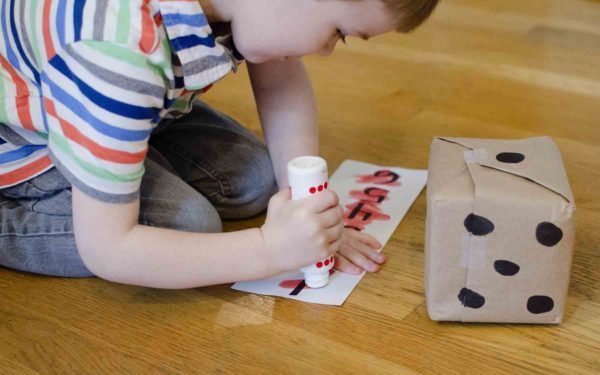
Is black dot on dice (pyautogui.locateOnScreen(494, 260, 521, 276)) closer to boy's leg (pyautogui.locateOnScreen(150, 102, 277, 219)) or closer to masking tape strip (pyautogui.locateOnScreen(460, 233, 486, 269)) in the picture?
masking tape strip (pyautogui.locateOnScreen(460, 233, 486, 269))

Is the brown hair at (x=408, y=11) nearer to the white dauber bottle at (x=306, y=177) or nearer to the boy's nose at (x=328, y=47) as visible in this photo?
the boy's nose at (x=328, y=47)

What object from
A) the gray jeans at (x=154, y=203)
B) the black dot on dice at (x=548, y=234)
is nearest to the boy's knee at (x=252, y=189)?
the gray jeans at (x=154, y=203)

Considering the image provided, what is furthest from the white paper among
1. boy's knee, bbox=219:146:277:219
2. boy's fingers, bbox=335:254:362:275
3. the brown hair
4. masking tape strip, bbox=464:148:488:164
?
the brown hair

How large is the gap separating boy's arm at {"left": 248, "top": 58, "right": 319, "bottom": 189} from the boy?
5.6 inches

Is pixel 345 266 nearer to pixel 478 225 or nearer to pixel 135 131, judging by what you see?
pixel 478 225

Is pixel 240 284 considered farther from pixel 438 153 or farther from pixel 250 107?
pixel 250 107

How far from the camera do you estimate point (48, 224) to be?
3.37ft

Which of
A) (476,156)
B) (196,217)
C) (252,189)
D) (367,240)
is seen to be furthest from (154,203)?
(476,156)

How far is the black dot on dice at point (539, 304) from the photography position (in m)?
0.86

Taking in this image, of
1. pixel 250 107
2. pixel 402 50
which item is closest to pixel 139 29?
pixel 250 107

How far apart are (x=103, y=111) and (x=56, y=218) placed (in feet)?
0.93

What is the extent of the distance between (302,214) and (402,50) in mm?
1037

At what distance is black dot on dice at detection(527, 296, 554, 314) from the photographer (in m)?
0.86

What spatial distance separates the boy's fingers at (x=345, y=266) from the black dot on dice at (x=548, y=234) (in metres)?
0.27
